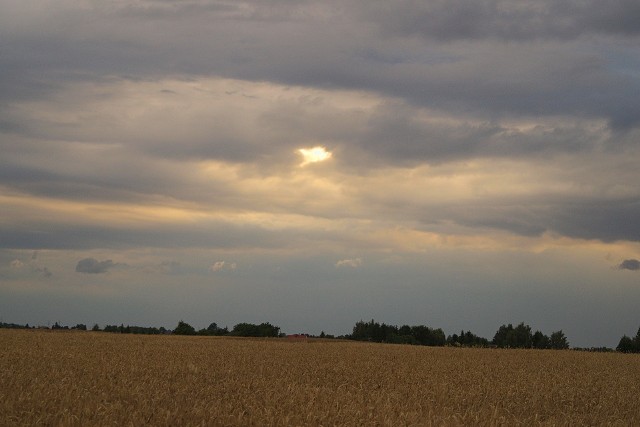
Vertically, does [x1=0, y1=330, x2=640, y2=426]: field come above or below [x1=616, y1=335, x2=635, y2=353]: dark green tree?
below

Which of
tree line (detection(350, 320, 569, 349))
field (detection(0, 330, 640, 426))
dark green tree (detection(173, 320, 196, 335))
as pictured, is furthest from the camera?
tree line (detection(350, 320, 569, 349))

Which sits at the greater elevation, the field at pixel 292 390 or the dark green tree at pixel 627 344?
the dark green tree at pixel 627 344

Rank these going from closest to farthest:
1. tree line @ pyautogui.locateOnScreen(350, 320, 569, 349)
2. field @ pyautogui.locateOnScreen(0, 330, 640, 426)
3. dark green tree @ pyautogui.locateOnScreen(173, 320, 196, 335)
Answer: field @ pyautogui.locateOnScreen(0, 330, 640, 426), dark green tree @ pyautogui.locateOnScreen(173, 320, 196, 335), tree line @ pyautogui.locateOnScreen(350, 320, 569, 349)

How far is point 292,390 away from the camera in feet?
62.8

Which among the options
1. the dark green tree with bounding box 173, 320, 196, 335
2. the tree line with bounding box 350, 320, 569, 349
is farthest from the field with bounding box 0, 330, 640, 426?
the tree line with bounding box 350, 320, 569, 349

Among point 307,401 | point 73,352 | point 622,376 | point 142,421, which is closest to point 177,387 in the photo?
point 307,401

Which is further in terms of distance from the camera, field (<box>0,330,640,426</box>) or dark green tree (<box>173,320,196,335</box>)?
dark green tree (<box>173,320,196,335</box>)

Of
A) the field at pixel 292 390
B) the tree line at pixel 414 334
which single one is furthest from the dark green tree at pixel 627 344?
the field at pixel 292 390

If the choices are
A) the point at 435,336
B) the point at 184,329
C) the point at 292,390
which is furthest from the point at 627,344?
the point at 292,390

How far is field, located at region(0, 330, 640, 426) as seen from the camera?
14.5m

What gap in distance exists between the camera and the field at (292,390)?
14492 millimetres

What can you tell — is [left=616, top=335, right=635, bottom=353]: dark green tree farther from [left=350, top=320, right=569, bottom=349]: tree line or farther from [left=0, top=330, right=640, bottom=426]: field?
[left=0, top=330, right=640, bottom=426]: field

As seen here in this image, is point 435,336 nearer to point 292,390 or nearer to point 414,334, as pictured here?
point 414,334

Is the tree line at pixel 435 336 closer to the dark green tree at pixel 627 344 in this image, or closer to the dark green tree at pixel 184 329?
the dark green tree at pixel 627 344
